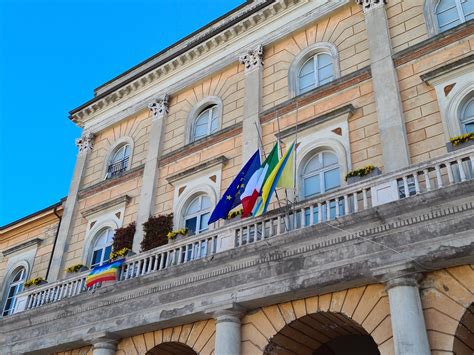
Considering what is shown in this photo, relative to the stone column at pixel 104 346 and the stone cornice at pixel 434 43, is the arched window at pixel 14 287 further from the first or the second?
the stone cornice at pixel 434 43

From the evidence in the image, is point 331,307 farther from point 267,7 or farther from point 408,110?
point 267,7

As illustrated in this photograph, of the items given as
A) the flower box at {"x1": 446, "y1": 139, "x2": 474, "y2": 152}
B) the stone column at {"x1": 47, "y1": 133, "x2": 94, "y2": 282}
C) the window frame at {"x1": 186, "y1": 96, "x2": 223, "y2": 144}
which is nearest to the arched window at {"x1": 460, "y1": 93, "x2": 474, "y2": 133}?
the flower box at {"x1": 446, "y1": 139, "x2": 474, "y2": 152}

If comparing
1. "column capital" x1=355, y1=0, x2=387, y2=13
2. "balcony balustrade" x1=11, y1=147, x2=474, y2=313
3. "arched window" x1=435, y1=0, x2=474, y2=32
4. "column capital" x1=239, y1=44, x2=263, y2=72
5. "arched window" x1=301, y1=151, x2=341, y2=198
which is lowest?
"balcony balustrade" x1=11, y1=147, x2=474, y2=313

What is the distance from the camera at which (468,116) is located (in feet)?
43.8

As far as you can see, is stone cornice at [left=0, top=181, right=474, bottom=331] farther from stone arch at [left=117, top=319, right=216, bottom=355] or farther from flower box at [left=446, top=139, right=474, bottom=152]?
flower box at [left=446, top=139, right=474, bottom=152]

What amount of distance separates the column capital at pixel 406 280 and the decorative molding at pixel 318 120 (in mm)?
5766

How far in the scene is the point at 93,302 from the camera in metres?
15.1

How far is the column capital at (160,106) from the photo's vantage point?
21141 millimetres

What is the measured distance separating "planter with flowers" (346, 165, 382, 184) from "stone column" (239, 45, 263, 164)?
168 inches

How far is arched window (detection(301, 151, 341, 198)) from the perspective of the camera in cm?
1490

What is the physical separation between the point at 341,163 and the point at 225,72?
7.33m

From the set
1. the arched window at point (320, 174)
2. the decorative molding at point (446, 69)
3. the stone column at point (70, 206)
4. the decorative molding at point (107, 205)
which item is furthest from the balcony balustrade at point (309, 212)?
the decorative molding at point (107, 205)

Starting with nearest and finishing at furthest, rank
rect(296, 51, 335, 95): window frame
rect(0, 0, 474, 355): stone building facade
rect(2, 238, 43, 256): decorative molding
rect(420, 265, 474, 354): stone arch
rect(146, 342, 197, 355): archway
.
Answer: rect(420, 265, 474, 354): stone arch
rect(0, 0, 474, 355): stone building facade
rect(146, 342, 197, 355): archway
rect(296, 51, 335, 95): window frame
rect(2, 238, 43, 256): decorative molding

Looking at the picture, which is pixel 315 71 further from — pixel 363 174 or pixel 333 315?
pixel 333 315
